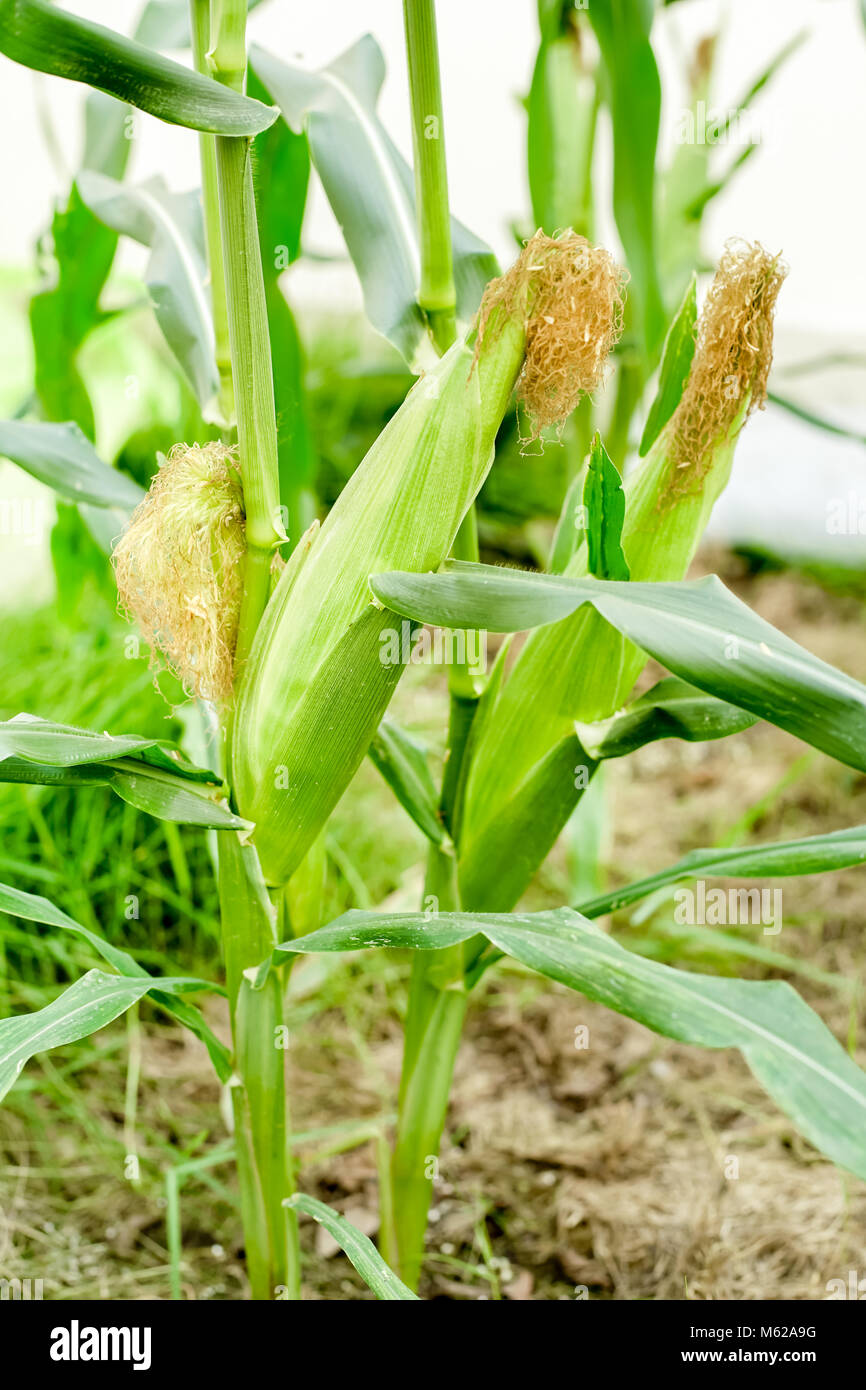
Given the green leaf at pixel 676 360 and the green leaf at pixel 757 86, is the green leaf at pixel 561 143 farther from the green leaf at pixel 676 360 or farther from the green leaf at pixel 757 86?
the green leaf at pixel 676 360

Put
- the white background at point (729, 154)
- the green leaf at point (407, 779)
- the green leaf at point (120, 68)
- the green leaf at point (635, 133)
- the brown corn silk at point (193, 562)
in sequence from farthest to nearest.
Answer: the white background at point (729, 154), the green leaf at point (635, 133), the green leaf at point (407, 779), the brown corn silk at point (193, 562), the green leaf at point (120, 68)

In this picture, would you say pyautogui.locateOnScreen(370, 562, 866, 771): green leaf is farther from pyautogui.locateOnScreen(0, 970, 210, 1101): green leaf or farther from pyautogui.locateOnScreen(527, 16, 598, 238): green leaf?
pyautogui.locateOnScreen(527, 16, 598, 238): green leaf

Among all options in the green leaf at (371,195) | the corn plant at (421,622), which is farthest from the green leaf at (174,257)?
the green leaf at (371,195)

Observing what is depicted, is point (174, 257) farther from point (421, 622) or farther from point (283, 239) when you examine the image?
point (421, 622)

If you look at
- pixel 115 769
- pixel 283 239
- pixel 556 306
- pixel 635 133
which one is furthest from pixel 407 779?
pixel 635 133

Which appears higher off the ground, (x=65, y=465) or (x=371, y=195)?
(x=371, y=195)

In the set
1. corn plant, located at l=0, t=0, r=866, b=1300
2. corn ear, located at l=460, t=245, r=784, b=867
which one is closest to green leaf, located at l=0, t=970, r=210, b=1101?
corn plant, located at l=0, t=0, r=866, b=1300
